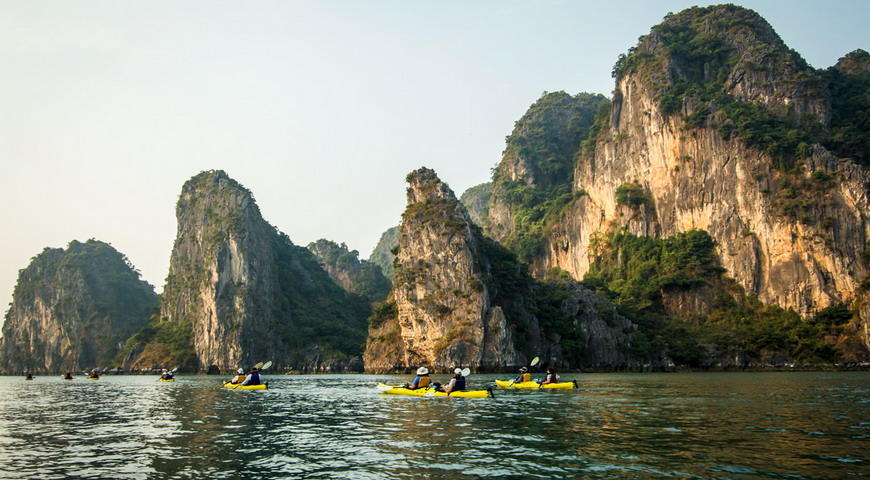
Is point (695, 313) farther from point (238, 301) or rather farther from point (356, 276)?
point (356, 276)

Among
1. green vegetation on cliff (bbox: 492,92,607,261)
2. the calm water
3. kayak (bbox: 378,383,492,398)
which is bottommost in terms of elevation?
the calm water

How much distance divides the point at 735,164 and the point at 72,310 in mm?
150472

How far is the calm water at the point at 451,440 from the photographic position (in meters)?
15.1

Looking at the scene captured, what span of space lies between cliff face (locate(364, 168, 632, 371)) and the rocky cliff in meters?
26.3

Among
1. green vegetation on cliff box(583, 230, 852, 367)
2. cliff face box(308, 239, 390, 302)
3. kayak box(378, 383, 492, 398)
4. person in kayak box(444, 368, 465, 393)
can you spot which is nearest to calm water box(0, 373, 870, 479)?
kayak box(378, 383, 492, 398)

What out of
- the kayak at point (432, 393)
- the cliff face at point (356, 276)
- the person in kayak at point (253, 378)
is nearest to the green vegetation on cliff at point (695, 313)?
the cliff face at point (356, 276)

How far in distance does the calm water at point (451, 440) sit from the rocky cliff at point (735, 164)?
82871mm

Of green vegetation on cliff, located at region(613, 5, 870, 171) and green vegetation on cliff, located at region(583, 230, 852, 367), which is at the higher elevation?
green vegetation on cliff, located at region(613, 5, 870, 171)

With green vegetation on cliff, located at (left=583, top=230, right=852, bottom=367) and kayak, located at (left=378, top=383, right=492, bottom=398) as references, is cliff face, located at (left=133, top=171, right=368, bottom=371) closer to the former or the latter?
green vegetation on cliff, located at (left=583, top=230, right=852, bottom=367)

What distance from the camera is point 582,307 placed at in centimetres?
10931

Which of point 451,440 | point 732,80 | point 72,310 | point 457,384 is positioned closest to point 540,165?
point 732,80

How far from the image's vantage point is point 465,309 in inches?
3691

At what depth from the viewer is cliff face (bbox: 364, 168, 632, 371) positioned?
9169 centimetres

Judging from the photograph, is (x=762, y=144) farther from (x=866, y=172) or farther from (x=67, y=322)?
(x=67, y=322)
